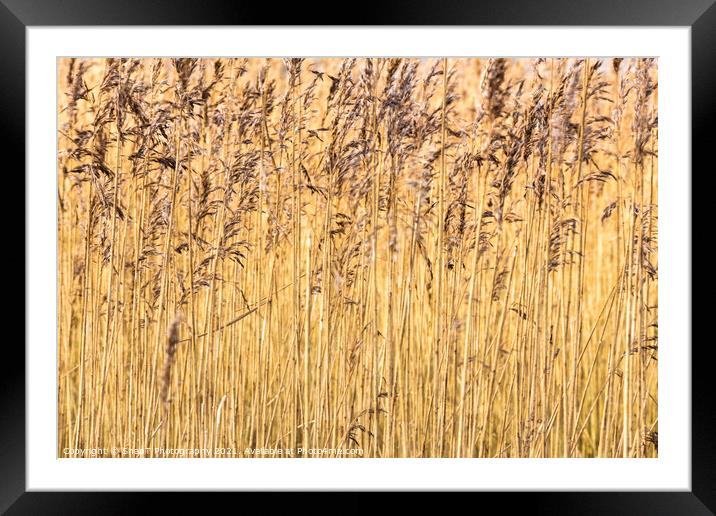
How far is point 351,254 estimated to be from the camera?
1.69m

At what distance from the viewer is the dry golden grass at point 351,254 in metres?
1.68

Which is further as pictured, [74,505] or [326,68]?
[326,68]

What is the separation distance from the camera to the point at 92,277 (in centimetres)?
170

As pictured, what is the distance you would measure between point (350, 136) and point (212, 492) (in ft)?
3.48

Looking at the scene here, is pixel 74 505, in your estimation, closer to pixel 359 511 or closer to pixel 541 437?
pixel 359 511
